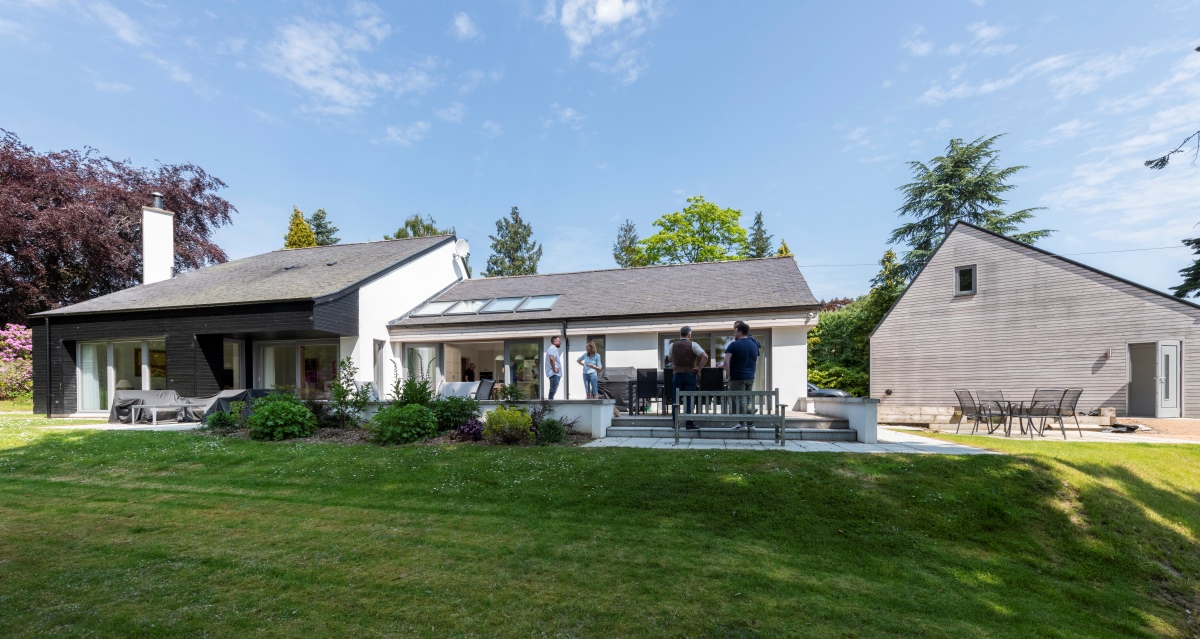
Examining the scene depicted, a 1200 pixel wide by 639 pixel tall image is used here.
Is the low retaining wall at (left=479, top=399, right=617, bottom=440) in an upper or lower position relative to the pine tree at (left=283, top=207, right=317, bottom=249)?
lower

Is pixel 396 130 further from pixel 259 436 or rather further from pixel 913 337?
pixel 913 337

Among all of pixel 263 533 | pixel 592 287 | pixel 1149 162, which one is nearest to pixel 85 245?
pixel 592 287

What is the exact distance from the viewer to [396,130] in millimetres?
15289

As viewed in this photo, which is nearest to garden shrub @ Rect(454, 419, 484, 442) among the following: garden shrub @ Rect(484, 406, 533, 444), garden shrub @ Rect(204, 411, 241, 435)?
garden shrub @ Rect(484, 406, 533, 444)

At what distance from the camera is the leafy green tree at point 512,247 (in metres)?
40.1

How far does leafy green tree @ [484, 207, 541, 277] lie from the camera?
40.1 metres

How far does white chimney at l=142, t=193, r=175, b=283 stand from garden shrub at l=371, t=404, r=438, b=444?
15.7 meters

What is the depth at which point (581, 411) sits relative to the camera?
28.7ft

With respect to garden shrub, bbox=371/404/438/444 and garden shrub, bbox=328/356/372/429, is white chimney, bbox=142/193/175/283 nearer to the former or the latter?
garden shrub, bbox=328/356/372/429

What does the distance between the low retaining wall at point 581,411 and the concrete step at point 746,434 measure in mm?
278

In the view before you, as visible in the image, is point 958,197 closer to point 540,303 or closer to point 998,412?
point 998,412

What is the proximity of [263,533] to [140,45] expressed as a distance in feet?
39.0

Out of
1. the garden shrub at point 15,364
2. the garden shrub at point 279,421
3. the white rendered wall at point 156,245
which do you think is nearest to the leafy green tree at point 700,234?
the white rendered wall at point 156,245

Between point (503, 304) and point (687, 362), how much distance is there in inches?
344
